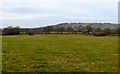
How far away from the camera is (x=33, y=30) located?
349 ft

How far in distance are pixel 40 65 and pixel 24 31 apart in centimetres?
8773

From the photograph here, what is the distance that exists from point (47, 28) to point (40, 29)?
3453mm

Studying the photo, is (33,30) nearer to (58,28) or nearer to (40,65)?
(58,28)

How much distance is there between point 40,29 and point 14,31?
23995mm

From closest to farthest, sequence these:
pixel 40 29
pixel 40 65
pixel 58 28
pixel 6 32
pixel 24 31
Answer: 1. pixel 40 65
2. pixel 6 32
3. pixel 24 31
4. pixel 40 29
5. pixel 58 28

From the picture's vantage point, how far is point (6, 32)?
9112 centimetres

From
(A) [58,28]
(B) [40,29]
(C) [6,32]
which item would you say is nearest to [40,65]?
(C) [6,32]

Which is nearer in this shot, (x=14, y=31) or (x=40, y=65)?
(x=40, y=65)

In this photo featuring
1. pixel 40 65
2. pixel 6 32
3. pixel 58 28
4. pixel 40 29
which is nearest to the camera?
pixel 40 65

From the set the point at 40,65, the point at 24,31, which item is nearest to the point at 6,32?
the point at 24,31

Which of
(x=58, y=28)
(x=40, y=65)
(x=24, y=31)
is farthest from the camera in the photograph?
(x=58, y=28)

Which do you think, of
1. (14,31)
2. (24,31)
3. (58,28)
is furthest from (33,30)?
(58,28)

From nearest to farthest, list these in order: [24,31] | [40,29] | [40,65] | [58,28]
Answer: [40,65]
[24,31]
[40,29]
[58,28]

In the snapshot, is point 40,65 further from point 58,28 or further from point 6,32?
point 58,28
